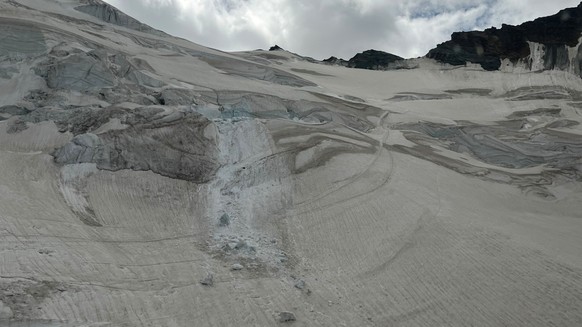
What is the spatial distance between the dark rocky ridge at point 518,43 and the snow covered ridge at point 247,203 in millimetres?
21138

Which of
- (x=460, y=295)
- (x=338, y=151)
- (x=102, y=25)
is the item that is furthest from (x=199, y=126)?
(x=102, y=25)

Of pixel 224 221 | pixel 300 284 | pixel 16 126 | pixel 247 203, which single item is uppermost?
pixel 16 126

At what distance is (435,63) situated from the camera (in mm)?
47469

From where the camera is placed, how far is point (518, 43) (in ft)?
151

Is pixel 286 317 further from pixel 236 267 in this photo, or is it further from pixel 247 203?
pixel 247 203

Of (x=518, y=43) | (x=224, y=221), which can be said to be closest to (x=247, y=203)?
(x=224, y=221)

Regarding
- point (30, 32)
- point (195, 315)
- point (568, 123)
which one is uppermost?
point (30, 32)

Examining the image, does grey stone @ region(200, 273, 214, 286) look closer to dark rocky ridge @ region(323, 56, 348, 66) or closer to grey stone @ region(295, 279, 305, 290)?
grey stone @ region(295, 279, 305, 290)

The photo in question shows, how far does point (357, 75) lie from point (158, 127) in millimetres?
27845

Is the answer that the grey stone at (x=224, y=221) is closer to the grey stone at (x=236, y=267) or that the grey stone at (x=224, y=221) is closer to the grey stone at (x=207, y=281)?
the grey stone at (x=236, y=267)

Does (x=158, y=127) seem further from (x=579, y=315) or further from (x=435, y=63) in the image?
(x=435, y=63)

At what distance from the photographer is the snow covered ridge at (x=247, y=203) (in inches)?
387

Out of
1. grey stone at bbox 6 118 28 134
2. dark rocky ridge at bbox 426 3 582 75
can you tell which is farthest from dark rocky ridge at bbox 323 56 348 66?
grey stone at bbox 6 118 28 134

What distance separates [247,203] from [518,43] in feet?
132
